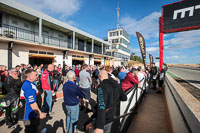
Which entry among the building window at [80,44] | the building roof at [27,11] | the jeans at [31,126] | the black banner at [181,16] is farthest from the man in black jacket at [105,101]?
the building window at [80,44]

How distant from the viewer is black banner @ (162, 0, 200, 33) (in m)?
5.67

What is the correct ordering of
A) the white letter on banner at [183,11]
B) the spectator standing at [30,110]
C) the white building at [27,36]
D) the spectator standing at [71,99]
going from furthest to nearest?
the white building at [27,36]
the white letter on banner at [183,11]
the spectator standing at [71,99]
the spectator standing at [30,110]

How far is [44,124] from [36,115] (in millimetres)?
1396

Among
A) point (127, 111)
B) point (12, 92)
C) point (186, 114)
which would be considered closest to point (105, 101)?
point (186, 114)

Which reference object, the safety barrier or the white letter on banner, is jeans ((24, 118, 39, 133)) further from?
the white letter on banner

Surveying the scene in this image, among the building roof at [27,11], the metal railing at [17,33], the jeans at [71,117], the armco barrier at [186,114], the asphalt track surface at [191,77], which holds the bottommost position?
the jeans at [71,117]

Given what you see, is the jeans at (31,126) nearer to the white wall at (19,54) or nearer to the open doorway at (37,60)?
the white wall at (19,54)

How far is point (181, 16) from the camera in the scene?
6242 mm

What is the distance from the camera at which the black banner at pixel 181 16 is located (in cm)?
567

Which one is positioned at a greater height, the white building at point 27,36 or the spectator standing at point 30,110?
the white building at point 27,36

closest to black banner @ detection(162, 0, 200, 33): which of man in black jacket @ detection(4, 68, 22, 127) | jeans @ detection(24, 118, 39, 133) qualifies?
jeans @ detection(24, 118, 39, 133)

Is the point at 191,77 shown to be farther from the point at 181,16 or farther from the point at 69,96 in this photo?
the point at 69,96

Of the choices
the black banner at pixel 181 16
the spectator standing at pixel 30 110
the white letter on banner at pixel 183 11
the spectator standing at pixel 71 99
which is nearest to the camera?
the spectator standing at pixel 30 110

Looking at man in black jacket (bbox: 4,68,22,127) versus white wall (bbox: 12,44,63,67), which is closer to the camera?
man in black jacket (bbox: 4,68,22,127)
